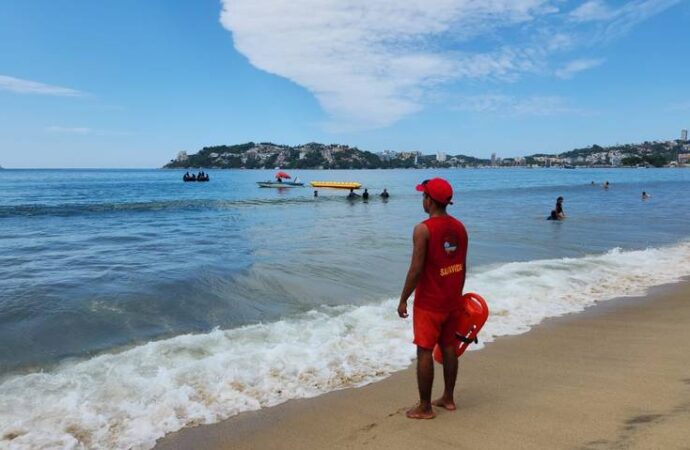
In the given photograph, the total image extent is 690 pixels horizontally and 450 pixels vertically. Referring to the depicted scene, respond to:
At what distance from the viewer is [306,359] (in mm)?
5848

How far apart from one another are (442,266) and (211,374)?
3099mm

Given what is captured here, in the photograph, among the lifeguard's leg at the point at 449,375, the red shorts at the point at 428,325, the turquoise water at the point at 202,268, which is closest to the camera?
the red shorts at the point at 428,325

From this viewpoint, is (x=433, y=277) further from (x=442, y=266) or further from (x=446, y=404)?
(x=446, y=404)

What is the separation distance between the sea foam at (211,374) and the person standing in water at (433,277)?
1.39 m

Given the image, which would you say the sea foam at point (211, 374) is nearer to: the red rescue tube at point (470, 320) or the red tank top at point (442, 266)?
the red rescue tube at point (470, 320)

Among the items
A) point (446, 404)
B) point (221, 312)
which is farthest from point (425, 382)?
point (221, 312)

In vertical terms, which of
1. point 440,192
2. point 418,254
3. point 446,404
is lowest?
point 446,404

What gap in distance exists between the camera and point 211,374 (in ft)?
17.7

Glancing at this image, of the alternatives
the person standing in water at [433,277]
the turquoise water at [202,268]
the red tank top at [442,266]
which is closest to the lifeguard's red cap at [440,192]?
the person standing in water at [433,277]

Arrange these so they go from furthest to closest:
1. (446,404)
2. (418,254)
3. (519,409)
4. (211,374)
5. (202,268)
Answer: (202,268) → (211,374) → (446,404) → (519,409) → (418,254)

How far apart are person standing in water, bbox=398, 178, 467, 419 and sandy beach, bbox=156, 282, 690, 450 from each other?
0.45m

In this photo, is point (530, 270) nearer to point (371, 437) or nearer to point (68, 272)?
point (371, 437)

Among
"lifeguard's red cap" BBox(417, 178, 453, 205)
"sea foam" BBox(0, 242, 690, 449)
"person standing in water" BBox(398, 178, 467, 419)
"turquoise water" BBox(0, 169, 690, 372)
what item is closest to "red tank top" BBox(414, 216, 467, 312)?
"person standing in water" BBox(398, 178, 467, 419)

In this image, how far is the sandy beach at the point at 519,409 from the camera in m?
3.64
